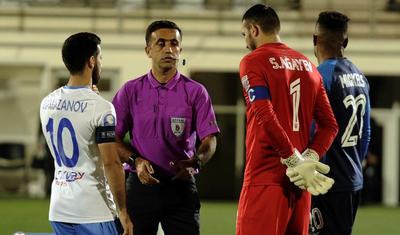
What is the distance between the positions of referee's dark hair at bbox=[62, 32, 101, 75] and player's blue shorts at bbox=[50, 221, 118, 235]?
2.96 ft

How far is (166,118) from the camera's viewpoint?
6434 millimetres

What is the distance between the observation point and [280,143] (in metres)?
5.50

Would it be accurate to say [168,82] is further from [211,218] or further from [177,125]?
[211,218]

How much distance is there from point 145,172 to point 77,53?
1096mm

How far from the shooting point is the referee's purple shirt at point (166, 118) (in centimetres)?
643

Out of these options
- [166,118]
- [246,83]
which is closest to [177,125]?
[166,118]

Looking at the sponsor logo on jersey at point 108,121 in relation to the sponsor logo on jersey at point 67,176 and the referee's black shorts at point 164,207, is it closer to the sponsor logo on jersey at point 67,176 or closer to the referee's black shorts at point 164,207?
the sponsor logo on jersey at point 67,176

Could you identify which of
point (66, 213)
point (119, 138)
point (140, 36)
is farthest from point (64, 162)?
point (140, 36)

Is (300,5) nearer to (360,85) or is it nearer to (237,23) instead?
(237,23)

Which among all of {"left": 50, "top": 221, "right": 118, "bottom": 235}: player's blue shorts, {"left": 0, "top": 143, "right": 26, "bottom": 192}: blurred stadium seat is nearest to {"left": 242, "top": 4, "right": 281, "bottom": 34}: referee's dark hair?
{"left": 50, "top": 221, "right": 118, "bottom": 235}: player's blue shorts

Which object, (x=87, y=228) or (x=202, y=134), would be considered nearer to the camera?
(x=87, y=228)

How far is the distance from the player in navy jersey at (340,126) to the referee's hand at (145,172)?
1.14 meters

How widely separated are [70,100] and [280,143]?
1.25m

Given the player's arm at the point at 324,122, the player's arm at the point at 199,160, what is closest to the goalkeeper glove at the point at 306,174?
the player's arm at the point at 324,122
